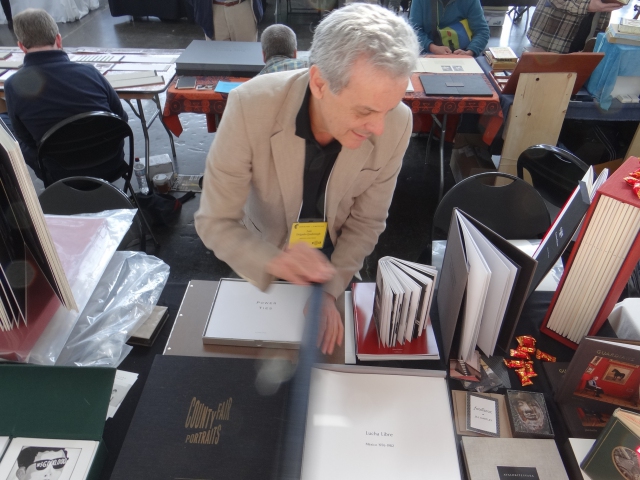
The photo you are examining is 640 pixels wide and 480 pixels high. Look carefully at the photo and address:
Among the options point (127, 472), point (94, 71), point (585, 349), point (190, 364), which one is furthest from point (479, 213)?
point (94, 71)

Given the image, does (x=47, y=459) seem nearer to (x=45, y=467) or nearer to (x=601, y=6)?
(x=45, y=467)

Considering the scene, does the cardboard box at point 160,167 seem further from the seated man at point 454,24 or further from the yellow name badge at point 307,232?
the yellow name badge at point 307,232

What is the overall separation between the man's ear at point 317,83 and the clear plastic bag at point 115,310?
0.75 meters

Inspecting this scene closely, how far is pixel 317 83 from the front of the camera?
42.1 inches

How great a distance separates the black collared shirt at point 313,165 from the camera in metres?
1.22

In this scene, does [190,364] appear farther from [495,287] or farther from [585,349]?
[585,349]

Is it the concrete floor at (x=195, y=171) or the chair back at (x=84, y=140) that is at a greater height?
the chair back at (x=84, y=140)

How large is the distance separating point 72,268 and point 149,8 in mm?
6743

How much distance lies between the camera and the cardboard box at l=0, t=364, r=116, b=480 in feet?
3.14

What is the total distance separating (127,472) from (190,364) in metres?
0.27

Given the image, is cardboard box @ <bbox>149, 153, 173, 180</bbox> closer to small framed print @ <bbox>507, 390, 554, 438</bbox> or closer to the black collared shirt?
the black collared shirt

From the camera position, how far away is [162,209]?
3096mm

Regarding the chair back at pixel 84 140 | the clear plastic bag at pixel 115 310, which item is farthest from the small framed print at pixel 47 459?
the chair back at pixel 84 140

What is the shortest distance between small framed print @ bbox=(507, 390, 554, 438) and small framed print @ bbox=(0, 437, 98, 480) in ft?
2.99
